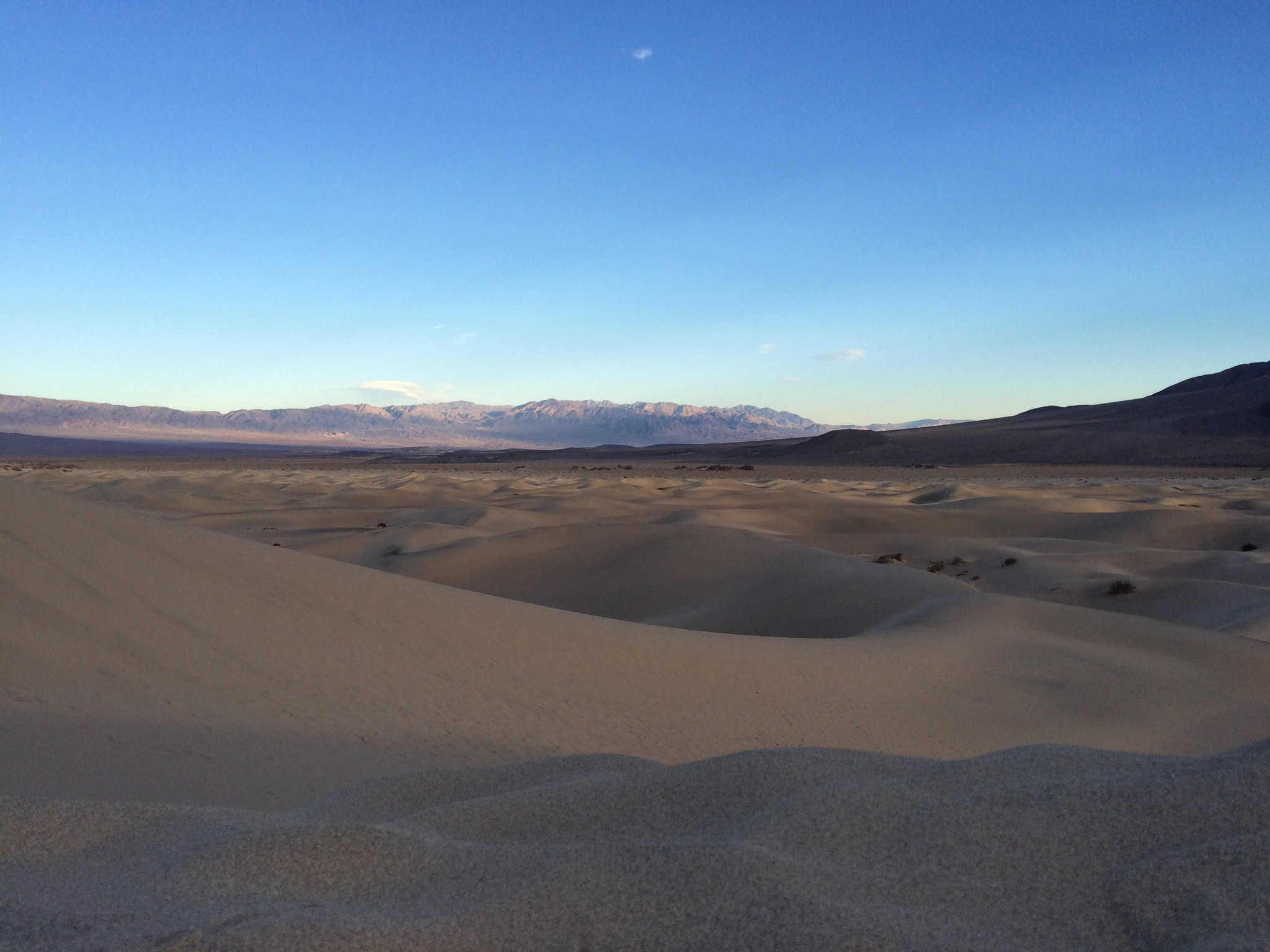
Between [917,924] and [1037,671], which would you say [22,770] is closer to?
[917,924]

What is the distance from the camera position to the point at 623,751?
454 centimetres

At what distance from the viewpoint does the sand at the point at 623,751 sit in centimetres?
→ 188

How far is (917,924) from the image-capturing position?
1.82 metres

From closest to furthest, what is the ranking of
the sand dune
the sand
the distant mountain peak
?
the sand dune, the sand, the distant mountain peak

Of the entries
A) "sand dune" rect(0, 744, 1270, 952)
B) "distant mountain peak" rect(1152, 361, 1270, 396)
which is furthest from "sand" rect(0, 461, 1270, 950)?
"distant mountain peak" rect(1152, 361, 1270, 396)

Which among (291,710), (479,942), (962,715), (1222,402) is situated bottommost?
(962,715)

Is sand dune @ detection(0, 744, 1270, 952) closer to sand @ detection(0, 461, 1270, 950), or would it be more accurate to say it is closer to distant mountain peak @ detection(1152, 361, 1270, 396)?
sand @ detection(0, 461, 1270, 950)

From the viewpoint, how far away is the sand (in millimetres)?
1885

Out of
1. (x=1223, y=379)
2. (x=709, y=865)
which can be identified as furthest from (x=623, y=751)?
(x=1223, y=379)

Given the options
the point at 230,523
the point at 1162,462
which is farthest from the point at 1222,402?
the point at 230,523

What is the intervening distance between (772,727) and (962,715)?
1271mm

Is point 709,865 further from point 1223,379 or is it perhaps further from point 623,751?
point 1223,379

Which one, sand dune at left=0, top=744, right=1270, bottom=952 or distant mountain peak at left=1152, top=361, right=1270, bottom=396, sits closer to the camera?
sand dune at left=0, top=744, right=1270, bottom=952

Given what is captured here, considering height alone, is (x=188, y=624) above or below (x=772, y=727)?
above
